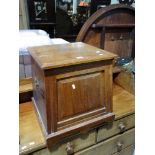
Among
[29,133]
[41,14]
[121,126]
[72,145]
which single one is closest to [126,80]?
[121,126]

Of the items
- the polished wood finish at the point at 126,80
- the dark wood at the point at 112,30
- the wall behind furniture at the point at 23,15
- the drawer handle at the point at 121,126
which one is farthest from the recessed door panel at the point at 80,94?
the wall behind furniture at the point at 23,15

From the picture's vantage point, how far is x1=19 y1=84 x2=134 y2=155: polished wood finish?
0.78 m

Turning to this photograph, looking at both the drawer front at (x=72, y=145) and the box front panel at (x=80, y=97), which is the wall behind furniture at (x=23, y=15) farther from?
the drawer front at (x=72, y=145)

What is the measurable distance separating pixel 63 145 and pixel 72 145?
5 cm

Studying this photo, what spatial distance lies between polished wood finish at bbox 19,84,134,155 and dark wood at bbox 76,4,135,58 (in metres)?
0.45

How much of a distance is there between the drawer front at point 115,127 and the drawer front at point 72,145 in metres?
0.05

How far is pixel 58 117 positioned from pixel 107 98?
0.87 ft

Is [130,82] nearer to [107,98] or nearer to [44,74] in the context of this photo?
[107,98]

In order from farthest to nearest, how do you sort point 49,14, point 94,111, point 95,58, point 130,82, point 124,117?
point 49,14 < point 130,82 < point 124,117 < point 94,111 < point 95,58

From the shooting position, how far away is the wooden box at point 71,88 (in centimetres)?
71

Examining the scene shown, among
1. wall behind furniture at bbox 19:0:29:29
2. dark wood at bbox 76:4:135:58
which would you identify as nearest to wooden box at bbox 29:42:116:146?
dark wood at bbox 76:4:135:58

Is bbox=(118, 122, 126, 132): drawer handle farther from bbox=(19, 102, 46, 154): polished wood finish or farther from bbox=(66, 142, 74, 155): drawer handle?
bbox=(19, 102, 46, 154): polished wood finish
